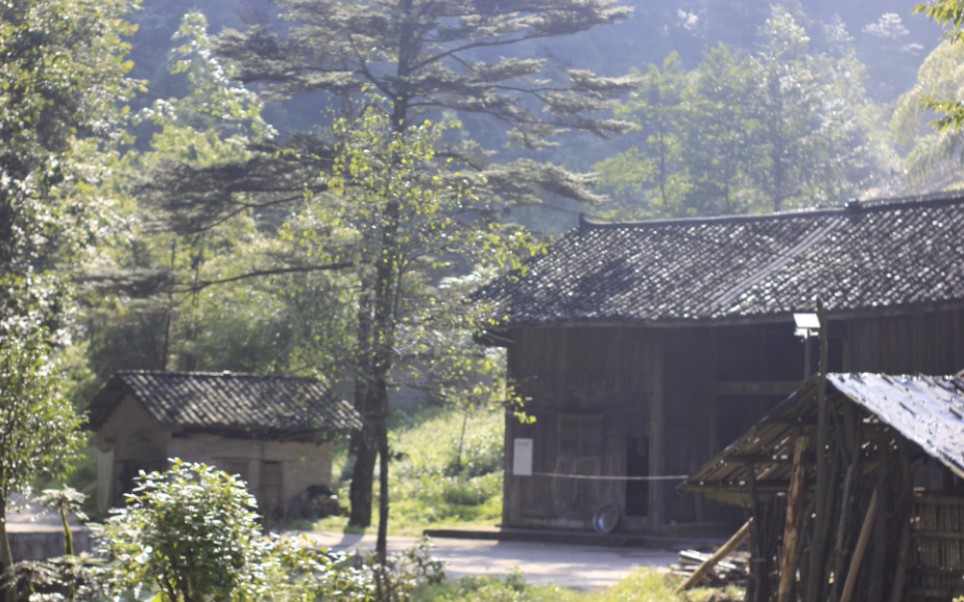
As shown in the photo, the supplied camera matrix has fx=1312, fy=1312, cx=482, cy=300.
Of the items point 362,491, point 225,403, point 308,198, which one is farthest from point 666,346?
point 225,403

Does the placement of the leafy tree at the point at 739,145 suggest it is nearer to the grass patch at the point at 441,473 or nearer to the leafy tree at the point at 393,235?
the grass patch at the point at 441,473

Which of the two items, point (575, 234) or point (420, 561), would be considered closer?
point (420, 561)

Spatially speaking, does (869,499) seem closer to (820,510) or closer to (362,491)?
(820,510)

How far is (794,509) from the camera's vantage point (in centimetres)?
1162

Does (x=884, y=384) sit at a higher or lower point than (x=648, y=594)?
higher

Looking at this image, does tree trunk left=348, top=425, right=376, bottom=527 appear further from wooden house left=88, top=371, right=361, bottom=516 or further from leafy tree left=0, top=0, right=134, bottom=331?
leafy tree left=0, top=0, right=134, bottom=331

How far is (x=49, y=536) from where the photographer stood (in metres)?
16.7

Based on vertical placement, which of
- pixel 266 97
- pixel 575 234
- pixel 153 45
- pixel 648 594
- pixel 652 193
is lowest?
pixel 648 594

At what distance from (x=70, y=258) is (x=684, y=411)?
38.1ft

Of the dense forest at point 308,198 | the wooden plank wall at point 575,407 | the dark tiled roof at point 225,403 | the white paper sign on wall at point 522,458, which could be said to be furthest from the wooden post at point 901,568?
the dark tiled roof at point 225,403

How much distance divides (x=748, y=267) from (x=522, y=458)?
5716 mm

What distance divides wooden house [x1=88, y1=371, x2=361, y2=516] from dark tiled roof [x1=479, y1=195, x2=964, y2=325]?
4.92m

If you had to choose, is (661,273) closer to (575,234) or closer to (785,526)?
(575,234)

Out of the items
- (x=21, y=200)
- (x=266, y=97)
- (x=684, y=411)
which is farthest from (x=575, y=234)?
(x=21, y=200)
